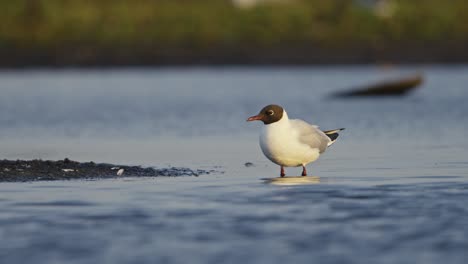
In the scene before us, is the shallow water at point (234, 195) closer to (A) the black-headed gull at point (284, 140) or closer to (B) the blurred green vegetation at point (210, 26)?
(A) the black-headed gull at point (284, 140)

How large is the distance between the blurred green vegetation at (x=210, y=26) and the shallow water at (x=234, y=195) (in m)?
25.8

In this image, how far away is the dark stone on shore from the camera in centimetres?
1480

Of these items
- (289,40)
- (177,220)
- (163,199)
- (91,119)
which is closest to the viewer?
(177,220)

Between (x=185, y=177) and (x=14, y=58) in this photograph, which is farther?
(x=14, y=58)

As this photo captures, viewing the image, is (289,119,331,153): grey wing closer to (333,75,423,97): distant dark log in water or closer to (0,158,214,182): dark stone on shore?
(0,158,214,182): dark stone on shore

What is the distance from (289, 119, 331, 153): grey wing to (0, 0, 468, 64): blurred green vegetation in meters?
39.6

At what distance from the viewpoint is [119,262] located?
9422 mm

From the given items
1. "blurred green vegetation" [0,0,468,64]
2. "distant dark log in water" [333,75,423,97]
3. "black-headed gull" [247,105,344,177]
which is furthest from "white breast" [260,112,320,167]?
"blurred green vegetation" [0,0,468,64]

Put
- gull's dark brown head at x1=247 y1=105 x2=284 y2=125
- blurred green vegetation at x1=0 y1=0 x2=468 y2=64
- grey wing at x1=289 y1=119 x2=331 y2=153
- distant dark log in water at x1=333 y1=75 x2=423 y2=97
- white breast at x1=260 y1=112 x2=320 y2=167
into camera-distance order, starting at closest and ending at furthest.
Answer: white breast at x1=260 y1=112 x2=320 y2=167 < gull's dark brown head at x1=247 y1=105 x2=284 y2=125 < grey wing at x1=289 y1=119 x2=331 y2=153 < distant dark log in water at x1=333 y1=75 x2=423 y2=97 < blurred green vegetation at x1=0 y1=0 x2=468 y2=64

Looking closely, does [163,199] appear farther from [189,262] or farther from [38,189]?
[189,262]

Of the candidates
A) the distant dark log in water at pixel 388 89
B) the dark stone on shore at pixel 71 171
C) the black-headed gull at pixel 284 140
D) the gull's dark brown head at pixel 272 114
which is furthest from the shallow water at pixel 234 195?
the distant dark log in water at pixel 388 89

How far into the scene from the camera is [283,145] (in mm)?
14625

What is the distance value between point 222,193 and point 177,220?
193 centimetres

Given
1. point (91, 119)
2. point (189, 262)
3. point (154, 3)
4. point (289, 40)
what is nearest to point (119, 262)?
point (189, 262)
